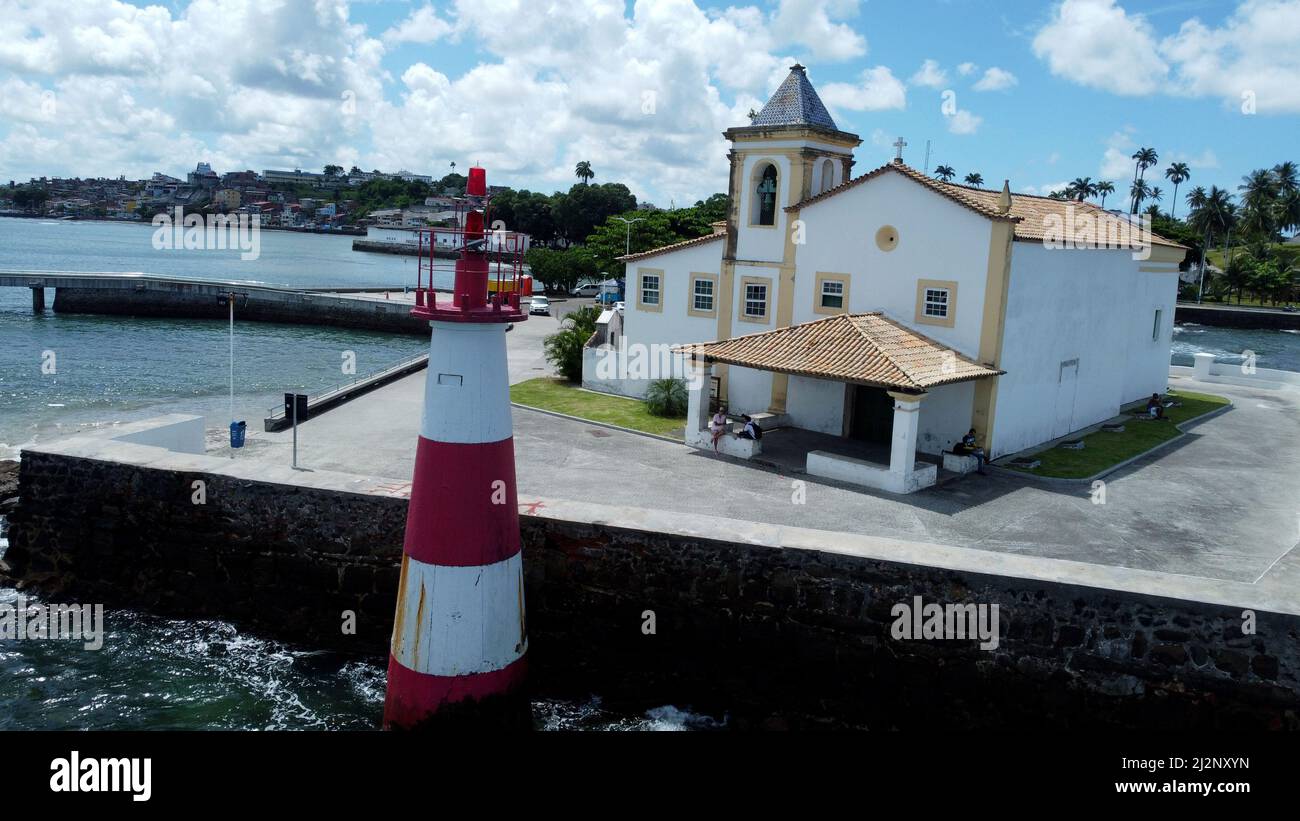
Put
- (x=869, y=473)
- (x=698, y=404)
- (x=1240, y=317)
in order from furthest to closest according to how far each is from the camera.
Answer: (x=1240, y=317) → (x=698, y=404) → (x=869, y=473)

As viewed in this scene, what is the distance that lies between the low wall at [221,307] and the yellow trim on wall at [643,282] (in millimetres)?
32949

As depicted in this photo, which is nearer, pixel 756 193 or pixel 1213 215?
pixel 756 193

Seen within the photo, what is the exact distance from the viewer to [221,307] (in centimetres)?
6034

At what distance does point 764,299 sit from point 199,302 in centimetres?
4872

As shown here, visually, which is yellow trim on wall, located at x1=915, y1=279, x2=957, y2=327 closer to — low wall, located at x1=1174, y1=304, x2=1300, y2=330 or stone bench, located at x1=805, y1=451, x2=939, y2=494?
stone bench, located at x1=805, y1=451, x2=939, y2=494

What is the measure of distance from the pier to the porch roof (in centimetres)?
3910

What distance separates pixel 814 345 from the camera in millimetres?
21875

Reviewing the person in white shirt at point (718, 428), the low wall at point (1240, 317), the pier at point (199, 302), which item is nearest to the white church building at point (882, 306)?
the person in white shirt at point (718, 428)

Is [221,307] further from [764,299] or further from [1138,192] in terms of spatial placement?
[1138,192]

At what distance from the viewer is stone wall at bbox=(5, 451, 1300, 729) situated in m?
9.70

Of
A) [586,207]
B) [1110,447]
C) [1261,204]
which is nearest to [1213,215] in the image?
[1261,204]

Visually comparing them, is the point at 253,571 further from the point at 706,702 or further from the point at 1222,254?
the point at 1222,254
